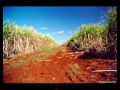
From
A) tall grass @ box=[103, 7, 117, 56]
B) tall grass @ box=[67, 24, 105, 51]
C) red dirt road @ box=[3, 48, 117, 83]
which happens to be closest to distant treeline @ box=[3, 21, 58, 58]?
red dirt road @ box=[3, 48, 117, 83]

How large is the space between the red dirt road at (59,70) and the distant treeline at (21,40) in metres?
0.11

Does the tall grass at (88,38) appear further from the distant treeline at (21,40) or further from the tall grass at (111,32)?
the distant treeline at (21,40)

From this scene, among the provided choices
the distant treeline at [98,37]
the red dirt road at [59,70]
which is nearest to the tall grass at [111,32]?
the distant treeline at [98,37]

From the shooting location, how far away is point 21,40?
5.19 m

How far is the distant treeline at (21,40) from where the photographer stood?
5.11 metres

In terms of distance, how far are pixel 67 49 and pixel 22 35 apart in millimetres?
650

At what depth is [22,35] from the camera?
5.18 metres

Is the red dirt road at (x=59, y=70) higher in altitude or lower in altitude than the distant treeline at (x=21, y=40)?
lower

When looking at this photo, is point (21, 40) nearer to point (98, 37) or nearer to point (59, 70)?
point (59, 70)

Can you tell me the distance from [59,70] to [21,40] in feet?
2.20

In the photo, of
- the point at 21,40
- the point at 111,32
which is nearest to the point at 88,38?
the point at 111,32

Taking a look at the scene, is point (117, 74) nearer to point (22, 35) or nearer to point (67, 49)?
point (67, 49)
